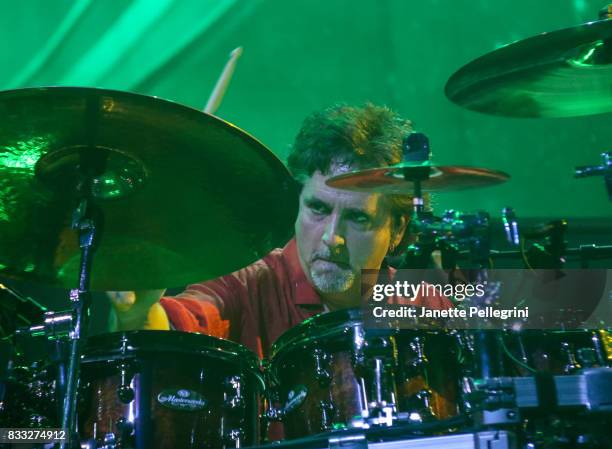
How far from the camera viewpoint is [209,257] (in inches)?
86.2

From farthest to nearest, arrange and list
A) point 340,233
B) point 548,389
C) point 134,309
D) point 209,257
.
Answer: point 340,233
point 134,309
point 209,257
point 548,389

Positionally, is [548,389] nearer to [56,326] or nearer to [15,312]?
[56,326]

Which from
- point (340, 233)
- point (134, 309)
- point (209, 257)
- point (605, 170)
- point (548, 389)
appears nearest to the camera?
point (548, 389)

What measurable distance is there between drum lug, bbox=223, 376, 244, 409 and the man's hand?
649 mm

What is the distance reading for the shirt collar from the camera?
9.70ft

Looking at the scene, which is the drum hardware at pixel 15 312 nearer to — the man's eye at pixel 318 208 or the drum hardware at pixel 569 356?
the man's eye at pixel 318 208

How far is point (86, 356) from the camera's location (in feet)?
6.41

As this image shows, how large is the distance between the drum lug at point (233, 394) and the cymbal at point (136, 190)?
36 centimetres

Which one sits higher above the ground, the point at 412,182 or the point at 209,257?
the point at 412,182

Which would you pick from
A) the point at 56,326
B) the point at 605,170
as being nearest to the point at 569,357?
the point at 605,170

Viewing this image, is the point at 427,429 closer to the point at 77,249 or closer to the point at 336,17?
the point at 77,249
